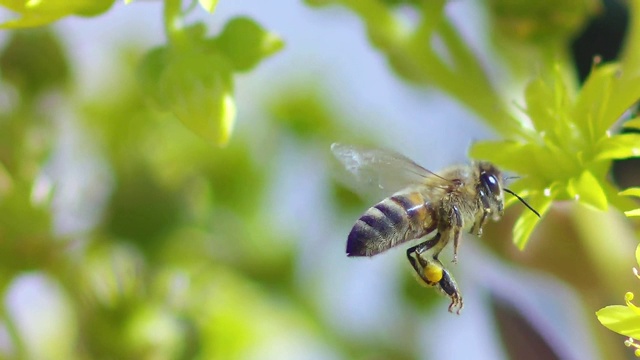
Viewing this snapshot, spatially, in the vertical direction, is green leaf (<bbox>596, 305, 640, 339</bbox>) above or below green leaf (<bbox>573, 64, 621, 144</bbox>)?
below

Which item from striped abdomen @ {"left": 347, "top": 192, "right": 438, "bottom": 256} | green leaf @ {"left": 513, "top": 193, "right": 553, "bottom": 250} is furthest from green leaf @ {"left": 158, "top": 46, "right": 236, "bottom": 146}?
green leaf @ {"left": 513, "top": 193, "right": 553, "bottom": 250}

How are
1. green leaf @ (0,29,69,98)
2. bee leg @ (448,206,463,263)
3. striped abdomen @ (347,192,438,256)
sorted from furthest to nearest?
green leaf @ (0,29,69,98) < bee leg @ (448,206,463,263) < striped abdomen @ (347,192,438,256)

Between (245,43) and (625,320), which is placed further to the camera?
(245,43)

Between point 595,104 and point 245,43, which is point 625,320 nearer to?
point 595,104

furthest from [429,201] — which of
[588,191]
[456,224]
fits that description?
[588,191]

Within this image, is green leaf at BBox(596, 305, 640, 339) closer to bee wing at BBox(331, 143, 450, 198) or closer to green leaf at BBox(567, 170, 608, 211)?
green leaf at BBox(567, 170, 608, 211)

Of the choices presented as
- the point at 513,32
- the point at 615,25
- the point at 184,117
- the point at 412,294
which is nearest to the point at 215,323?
the point at 412,294
